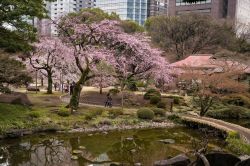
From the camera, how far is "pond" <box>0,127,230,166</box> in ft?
58.5

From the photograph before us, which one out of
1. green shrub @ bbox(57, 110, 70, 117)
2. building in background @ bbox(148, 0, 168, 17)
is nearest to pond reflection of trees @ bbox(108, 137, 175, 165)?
green shrub @ bbox(57, 110, 70, 117)

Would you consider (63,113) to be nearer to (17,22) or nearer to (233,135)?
(17,22)

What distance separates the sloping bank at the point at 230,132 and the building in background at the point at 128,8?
9406 cm

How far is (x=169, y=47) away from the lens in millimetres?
56938

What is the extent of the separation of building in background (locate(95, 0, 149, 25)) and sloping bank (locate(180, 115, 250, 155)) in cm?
9406

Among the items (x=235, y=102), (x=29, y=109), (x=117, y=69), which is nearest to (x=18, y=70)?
(x=29, y=109)

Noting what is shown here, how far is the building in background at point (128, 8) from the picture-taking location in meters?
119

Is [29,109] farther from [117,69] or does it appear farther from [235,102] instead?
[235,102]

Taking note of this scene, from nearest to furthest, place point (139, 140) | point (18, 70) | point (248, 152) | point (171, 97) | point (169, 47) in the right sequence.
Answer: point (248, 152)
point (139, 140)
point (18, 70)
point (171, 97)
point (169, 47)

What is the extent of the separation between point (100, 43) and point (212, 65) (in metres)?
14.7

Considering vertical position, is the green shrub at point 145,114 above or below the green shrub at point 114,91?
below

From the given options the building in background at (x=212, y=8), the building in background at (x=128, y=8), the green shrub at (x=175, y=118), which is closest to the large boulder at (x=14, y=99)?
the green shrub at (x=175, y=118)

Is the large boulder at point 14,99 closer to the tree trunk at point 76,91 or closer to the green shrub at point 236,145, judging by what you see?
the tree trunk at point 76,91

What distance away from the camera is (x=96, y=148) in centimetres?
2056
